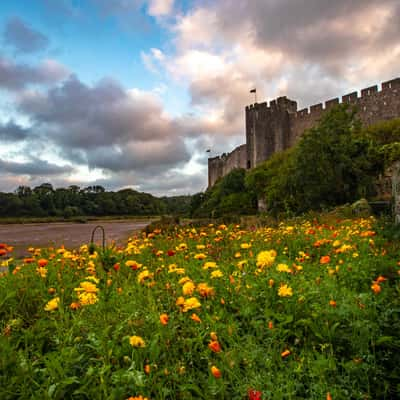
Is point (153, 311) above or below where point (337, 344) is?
above

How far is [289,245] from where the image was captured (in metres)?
4.07

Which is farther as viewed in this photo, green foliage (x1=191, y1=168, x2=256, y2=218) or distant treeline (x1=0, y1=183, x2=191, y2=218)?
distant treeline (x1=0, y1=183, x2=191, y2=218)

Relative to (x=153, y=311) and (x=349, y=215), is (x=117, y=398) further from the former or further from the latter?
(x=349, y=215)

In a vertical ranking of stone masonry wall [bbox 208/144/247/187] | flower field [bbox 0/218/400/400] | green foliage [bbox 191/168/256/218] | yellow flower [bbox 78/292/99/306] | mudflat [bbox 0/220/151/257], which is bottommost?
mudflat [bbox 0/220/151/257]

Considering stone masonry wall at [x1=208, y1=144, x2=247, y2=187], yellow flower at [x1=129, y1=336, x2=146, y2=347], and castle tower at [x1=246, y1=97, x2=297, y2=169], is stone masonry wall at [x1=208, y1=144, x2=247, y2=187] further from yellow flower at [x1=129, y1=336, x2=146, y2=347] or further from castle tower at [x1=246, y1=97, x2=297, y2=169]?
yellow flower at [x1=129, y1=336, x2=146, y2=347]

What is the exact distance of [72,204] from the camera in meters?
43.0

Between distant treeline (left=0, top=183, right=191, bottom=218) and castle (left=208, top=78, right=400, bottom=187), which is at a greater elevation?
castle (left=208, top=78, right=400, bottom=187)

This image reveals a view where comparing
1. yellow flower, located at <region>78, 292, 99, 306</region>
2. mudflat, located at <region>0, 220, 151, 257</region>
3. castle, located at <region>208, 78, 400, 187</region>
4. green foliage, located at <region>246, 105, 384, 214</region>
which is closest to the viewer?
yellow flower, located at <region>78, 292, 99, 306</region>

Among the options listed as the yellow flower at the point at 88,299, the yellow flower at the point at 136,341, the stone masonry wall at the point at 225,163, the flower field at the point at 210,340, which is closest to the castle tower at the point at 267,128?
the stone masonry wall at the point at 225,163

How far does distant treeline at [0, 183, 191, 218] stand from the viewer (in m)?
36.8

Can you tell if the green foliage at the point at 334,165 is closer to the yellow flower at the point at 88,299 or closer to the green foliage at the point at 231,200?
the green foliage at the point at 231,200

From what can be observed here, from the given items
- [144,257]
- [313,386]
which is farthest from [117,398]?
[144,257]

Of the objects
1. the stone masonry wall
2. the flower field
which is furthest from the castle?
the flower field

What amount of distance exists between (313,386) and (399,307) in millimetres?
1042
